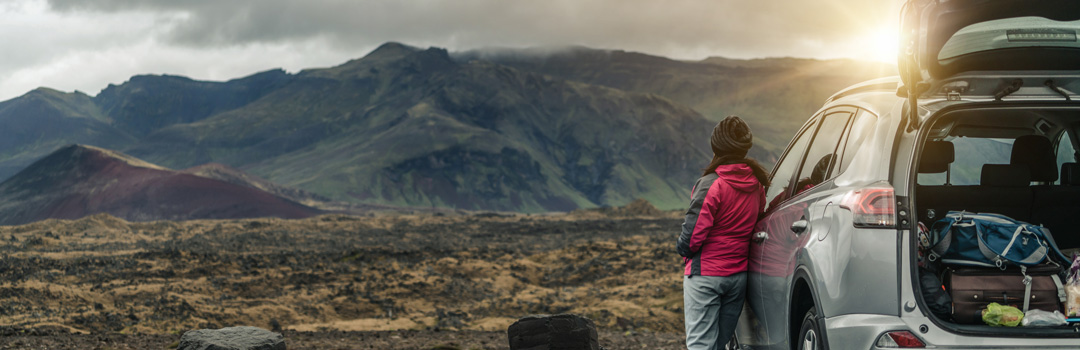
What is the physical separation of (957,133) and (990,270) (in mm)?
2212

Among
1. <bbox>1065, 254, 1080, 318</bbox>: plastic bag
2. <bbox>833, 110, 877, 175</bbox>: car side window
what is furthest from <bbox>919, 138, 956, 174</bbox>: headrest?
<bbox>1065, 254, 1080, 318</bbox>: plastic bag

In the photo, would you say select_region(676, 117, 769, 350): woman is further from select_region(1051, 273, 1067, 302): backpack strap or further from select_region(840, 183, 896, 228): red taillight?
select_region(1051, 273, 1067, 302): backpack strap

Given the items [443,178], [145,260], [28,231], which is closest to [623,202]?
[443,178]

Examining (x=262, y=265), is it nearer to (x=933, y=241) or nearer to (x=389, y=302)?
(x=389, y=302)

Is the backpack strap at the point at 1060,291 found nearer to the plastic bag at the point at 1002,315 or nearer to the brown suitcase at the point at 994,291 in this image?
the brown suitcase at the point at 994,291

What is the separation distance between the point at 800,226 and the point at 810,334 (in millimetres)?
609

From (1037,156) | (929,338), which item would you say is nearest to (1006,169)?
(1037,156)

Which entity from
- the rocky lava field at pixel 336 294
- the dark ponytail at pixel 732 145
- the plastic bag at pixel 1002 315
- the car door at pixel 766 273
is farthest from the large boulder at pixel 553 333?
the plastic bag at pixel 1002 315

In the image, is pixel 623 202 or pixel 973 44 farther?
pixel 623 202

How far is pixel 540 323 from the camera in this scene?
8.35m

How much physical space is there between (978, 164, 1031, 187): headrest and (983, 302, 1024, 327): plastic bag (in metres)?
1.52

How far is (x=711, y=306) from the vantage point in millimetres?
6152

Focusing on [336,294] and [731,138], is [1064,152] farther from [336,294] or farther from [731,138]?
[336,294]

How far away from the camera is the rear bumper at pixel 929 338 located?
417 centimetres
